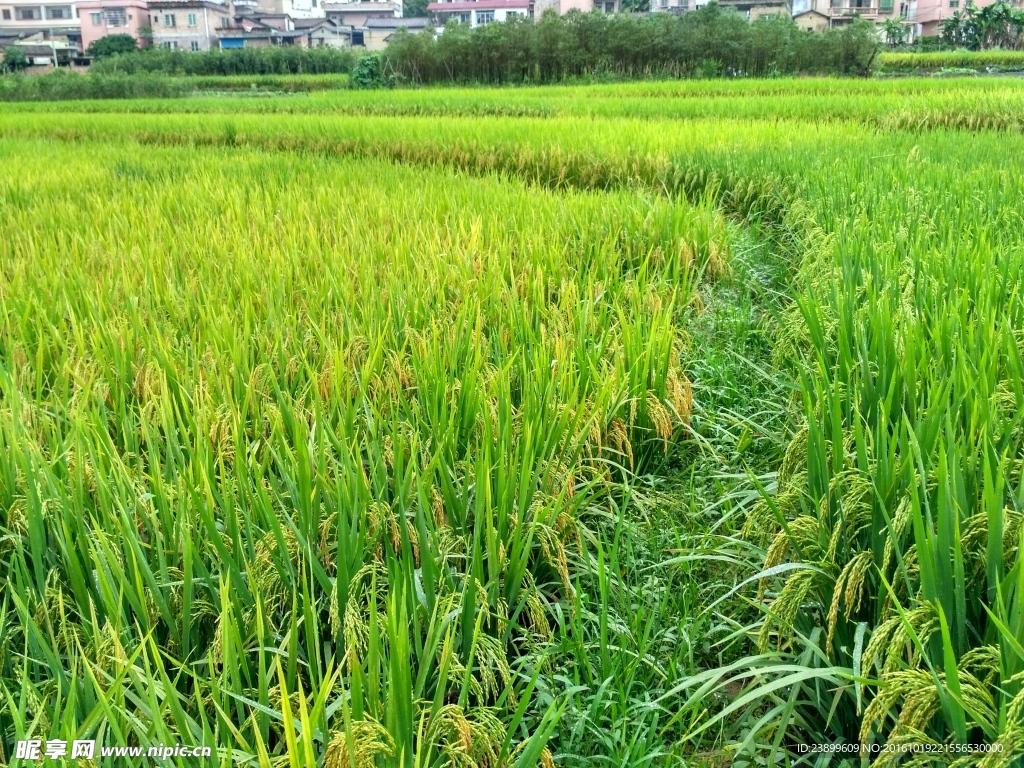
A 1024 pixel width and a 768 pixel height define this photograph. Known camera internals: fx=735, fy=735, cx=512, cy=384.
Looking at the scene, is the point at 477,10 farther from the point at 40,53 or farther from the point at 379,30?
the point at 40,53

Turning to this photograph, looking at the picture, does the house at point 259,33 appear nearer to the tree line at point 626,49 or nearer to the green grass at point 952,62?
the tree line at point 626,49

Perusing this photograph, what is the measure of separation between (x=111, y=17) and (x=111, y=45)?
6737mm

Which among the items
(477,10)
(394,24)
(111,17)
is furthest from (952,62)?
(111,17)

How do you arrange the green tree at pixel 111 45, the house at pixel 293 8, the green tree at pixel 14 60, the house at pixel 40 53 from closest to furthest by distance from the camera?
the green tree at pixel 14 60 < the green tree at pixel 111 45 < the house at pixel 40 53 < the house at pixel 293 8

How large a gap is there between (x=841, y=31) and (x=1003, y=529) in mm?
21769

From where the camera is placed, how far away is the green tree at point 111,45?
35.8 meters

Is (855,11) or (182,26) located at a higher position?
(182,26)

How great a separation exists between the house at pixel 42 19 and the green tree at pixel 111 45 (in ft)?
28.8

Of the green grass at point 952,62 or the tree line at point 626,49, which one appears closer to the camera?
the tree line at point 626,49

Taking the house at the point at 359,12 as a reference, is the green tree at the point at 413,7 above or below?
above

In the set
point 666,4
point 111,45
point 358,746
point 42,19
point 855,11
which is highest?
point 666,4

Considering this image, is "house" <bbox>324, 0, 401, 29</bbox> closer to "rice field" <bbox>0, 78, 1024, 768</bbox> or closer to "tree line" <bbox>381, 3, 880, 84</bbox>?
"tree line" <bbox>381, 3, 880, 84</bbox>

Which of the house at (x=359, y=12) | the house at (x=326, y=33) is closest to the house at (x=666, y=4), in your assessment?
the house at (x=359, y=12)

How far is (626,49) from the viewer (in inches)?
816
